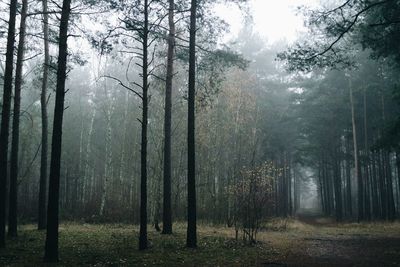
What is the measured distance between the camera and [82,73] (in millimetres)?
46719

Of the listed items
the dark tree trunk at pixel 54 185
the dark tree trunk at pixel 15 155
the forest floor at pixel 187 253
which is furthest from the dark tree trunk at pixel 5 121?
the dark tree trunk at pixel 54 185

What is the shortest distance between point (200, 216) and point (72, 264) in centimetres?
1548

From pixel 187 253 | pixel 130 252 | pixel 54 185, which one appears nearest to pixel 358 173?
pixel 187 253

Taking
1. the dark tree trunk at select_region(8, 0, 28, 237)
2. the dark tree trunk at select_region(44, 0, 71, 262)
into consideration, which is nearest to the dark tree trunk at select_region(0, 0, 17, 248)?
the dark tree trunk at select_region(8, 0, 28, 237)

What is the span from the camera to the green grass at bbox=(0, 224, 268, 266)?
912 centimetres

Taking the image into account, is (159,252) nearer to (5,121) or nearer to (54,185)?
(54,185)

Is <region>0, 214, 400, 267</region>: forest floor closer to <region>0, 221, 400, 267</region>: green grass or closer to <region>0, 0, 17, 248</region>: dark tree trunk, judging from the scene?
<region>0, 221, 400, 267</region>: green grass

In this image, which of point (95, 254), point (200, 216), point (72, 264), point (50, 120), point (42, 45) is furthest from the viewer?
point (50, 120)

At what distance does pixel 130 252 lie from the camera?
10562mm

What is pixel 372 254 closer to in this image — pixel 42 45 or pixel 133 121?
pixel 42 45

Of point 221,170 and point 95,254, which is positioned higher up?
point 221,170

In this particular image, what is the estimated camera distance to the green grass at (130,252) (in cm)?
912

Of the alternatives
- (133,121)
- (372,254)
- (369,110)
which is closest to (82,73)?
(133,121)

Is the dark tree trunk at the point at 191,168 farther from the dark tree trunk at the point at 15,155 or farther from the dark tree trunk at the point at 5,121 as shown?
the dark tree trunk at the point at 15,155
